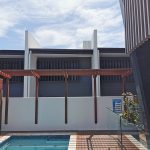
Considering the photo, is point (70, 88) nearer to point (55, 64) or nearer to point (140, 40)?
point (55, 64)

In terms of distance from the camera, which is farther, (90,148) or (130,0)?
(90,148)

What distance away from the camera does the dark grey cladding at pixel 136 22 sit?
5.54 m

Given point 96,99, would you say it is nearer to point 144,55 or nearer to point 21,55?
point 21,55

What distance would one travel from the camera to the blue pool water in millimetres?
11797

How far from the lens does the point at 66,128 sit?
15805 mm

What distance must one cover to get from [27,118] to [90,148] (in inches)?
245

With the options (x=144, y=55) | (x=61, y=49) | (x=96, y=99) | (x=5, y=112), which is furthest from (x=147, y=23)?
(x=61, y=49)

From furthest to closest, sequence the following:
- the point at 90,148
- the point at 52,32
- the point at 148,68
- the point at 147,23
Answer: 1. the point at 52,32
2. the point at 90,148
3. the point at 148,68
4. the point at 147,23

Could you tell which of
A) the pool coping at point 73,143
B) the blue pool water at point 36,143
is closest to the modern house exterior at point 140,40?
the pool coping at point 73,143

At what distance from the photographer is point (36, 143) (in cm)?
1270

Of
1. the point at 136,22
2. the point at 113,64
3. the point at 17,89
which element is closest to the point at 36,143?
the point at 136,22

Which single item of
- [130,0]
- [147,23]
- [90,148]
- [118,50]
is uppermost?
[118,50]

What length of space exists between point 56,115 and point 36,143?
338 cm

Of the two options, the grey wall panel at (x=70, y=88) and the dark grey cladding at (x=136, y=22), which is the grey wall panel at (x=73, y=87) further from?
the dark grey cladding at (x=136, y=22)
